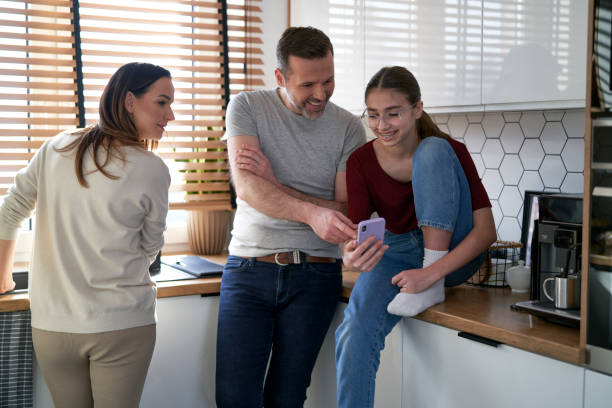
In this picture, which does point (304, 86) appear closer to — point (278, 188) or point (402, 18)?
point (278, 188)

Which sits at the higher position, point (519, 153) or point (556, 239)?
point (519, 153)

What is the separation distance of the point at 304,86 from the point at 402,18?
589 millimetres

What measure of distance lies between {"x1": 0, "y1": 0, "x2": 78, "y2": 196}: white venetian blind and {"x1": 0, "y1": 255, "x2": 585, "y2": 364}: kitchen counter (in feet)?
2.72

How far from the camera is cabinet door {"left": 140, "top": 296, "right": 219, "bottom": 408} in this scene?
235 centimetres

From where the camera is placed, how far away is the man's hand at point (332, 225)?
6.08 ft

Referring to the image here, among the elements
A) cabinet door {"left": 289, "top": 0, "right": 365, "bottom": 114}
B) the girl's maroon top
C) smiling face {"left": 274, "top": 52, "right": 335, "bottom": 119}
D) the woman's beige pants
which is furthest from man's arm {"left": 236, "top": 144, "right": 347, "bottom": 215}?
cabinet door {"left": 289, "top": 0, "right": 365, "bottom": 114}

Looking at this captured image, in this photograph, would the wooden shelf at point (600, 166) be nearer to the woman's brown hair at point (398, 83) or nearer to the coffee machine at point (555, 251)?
the coffee machine at point (555, 251)

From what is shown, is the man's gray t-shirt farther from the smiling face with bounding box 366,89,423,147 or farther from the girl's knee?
the girl's knee

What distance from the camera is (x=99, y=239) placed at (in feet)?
5.53

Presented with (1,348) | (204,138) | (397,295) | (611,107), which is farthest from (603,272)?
(204,138)

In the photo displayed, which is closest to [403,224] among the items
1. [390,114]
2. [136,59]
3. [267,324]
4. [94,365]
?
[390,114]

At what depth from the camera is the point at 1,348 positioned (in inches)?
80.8

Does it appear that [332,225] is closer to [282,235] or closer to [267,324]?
[282,235]

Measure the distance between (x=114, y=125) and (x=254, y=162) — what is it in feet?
1.47
